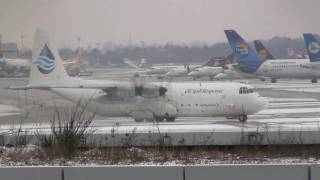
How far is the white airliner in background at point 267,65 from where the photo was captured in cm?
1181

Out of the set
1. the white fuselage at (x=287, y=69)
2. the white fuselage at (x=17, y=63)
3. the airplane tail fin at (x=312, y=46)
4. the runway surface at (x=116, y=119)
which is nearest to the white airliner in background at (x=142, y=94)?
the runway surface at (x=116, y=119)

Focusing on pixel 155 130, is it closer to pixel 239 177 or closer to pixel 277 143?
pixel 277 143

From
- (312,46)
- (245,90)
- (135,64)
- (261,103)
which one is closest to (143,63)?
(135,64)

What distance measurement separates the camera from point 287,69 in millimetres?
12820

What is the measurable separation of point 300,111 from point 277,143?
21.6 ft

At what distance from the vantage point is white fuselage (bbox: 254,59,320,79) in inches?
475

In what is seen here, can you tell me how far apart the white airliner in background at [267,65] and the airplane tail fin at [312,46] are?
0.16 m

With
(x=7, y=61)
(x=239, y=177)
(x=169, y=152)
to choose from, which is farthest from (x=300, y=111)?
(x=239, y=177)

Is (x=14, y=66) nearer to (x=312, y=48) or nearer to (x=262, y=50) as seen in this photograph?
(x=262, y=50)

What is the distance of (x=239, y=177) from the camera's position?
421 centimetres

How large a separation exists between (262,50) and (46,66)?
19.2ft

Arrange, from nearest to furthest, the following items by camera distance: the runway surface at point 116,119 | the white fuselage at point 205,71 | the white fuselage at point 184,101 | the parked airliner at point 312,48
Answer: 1. the runway surface at point 116,119
2. the parked airliner at point 312,48
3. the white fuselage at point 205,71
4. the white fuselage at point 184,101

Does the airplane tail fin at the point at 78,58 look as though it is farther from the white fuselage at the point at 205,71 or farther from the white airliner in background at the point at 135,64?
the white fuselage at the point at 205,71

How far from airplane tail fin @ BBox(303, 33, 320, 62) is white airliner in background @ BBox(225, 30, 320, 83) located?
164mm
